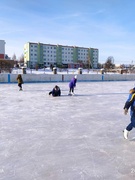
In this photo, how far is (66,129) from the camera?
16.5ft

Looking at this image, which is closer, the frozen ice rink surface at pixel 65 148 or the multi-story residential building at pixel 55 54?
the frozen ice rink surface at pixel 65 148

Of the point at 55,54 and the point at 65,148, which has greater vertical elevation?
the point at 55,54

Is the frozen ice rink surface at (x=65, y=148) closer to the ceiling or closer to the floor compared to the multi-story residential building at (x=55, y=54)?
closer to the floor

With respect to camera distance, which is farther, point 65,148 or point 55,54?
point 55,54

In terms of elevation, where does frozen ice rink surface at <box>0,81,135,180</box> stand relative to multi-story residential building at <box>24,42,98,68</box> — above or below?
below

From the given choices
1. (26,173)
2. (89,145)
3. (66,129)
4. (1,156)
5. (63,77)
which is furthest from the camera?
(63,77)

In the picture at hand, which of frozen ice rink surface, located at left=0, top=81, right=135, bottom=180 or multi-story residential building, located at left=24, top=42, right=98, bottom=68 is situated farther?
multi-story residential building, located at left=24, top=42, right=98, bottom=68

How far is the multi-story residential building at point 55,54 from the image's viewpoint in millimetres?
74500

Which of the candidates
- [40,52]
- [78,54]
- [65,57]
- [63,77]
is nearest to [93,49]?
[78,54]

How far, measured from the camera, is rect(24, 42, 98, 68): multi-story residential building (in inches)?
2933

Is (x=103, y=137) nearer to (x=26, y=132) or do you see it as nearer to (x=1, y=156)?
(x=26, y=132)

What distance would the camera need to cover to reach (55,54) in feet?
256

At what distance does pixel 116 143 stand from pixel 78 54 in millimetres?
79554

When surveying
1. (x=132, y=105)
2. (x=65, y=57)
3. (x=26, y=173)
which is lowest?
(x=26, y=173)
